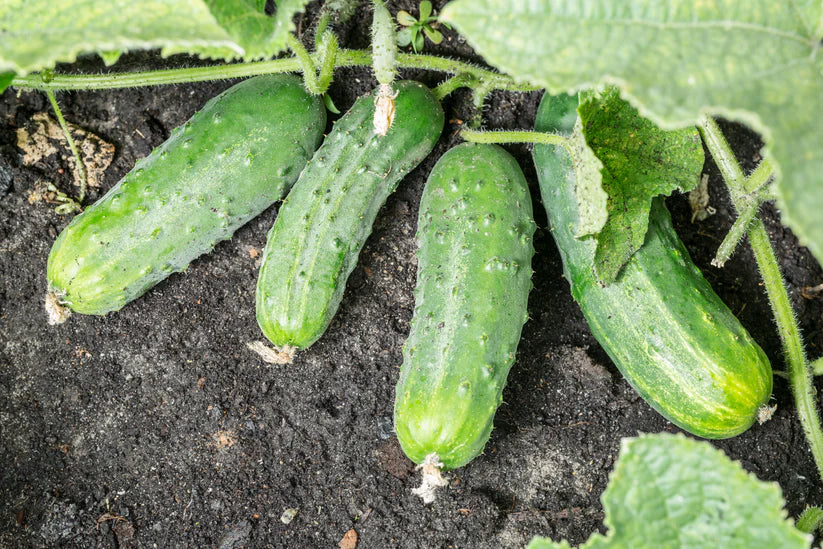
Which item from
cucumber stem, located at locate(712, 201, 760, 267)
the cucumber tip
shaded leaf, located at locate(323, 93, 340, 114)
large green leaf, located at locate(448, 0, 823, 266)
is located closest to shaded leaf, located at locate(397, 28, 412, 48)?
shaded leaf, located at locate(323, 93, 340, 114)

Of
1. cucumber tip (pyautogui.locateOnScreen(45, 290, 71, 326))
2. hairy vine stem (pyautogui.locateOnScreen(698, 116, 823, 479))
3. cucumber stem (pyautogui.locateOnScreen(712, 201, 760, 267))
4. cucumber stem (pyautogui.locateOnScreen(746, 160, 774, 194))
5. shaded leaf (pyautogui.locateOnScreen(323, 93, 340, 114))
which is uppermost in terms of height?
shaded leaf (pyautogui.locateOnScreen(323, 93, 340, 114))

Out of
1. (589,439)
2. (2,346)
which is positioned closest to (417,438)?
(589,439)

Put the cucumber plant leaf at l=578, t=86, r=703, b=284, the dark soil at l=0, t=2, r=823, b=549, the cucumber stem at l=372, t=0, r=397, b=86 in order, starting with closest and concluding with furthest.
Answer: the cucumber stem at l=372, t=0, r=397, b=86
the cucumber plant leaf at l=578, t=86, r=703, b=284
the dark soil at l=0, t=2, r=823, b=549

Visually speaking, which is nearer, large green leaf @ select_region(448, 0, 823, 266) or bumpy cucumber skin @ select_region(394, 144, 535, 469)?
large green leaf @ select_region(448, 0, 823, 266)

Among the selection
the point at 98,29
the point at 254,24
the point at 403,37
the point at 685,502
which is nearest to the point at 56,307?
the point at 98,29

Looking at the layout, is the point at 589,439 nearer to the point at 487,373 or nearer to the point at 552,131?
the point at 487,373

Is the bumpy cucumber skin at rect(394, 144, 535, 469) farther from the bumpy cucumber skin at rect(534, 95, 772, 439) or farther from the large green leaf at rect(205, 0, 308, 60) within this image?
the large green leaf at rect(205, 0, 308, 60)

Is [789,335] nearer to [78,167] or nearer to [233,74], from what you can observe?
[233,74]

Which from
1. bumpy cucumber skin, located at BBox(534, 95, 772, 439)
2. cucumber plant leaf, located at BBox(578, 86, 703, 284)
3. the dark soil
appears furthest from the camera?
the dark soil
